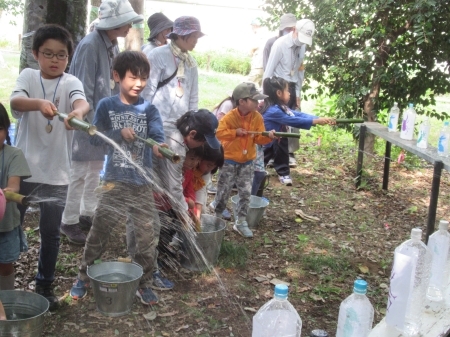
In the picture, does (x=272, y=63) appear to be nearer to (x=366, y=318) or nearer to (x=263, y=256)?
(x=263, y=256)

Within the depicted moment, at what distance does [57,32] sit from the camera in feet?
11.1

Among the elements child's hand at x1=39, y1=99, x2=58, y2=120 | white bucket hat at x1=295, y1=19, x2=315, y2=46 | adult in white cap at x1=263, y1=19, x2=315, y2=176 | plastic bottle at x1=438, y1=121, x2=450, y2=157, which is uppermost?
white bucket hat at x1=295, y1=19, x2=315, y2=46

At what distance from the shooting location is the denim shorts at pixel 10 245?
3105 mm

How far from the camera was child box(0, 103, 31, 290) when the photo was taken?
299 cm

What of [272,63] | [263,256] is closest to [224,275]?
[263,256]

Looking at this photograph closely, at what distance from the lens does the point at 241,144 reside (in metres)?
5.12

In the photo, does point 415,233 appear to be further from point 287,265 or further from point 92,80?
point 92,80

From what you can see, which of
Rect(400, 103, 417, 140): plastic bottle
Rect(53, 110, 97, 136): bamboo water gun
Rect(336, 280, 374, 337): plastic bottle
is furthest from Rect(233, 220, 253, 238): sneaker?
Rect(336, 280, 374, 337): plastic bottle

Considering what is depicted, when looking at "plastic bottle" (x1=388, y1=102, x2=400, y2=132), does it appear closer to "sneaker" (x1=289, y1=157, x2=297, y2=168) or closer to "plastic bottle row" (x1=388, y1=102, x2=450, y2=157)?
"plastic bottle row" (x1=388, y1=102, x2=450, y2=157)

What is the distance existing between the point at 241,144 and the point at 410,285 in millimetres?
2926

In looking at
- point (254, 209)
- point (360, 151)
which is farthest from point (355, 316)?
point (360, 151)

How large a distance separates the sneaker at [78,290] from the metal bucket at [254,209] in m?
2.01

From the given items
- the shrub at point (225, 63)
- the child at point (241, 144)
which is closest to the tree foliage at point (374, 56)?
the child at point (241, 144)

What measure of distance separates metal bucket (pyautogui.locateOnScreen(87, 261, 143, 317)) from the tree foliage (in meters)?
5.39
